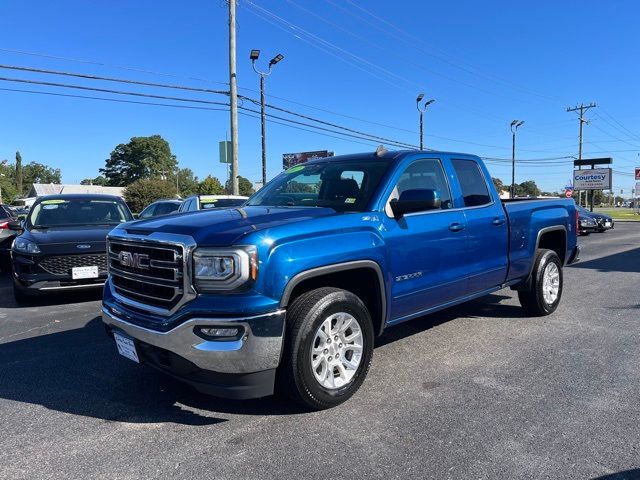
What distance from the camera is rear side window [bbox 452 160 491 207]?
505 centimetres

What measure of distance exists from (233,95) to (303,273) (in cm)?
1635

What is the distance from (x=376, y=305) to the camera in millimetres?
3975

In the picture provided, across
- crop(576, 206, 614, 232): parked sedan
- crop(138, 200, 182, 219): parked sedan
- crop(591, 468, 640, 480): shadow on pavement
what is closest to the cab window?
crop(591, 468, 640, 480): shadow on pavement

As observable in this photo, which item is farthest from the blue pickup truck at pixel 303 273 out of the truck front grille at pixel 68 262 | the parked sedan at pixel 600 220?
the parked sedan at pixel 600 220

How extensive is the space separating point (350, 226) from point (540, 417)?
1.90 m

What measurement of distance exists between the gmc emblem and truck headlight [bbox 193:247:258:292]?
540 mm

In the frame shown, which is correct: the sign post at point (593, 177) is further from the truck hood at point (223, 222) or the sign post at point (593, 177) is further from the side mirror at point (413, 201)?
the truck hood at point (223, 222)

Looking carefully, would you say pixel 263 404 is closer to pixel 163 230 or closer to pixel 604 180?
pixel 163 230

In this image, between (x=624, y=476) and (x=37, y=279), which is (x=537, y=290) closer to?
(x=624, y=476)

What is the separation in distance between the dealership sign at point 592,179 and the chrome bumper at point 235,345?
5296 centimetres

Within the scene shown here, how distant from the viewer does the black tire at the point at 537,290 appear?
6.00 metres

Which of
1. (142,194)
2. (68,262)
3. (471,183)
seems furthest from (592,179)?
(68,262)

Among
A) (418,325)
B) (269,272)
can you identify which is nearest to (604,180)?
(418,325)

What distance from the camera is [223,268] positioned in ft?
10.2
